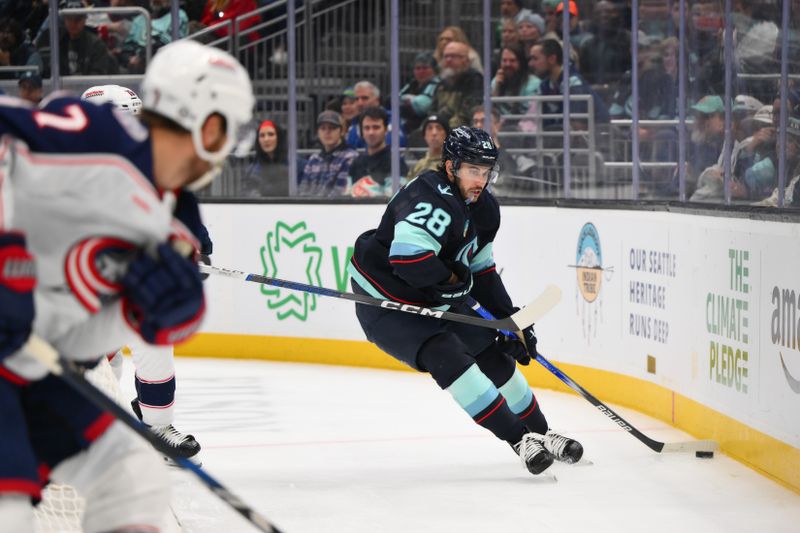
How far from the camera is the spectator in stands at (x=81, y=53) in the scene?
734 centimetres

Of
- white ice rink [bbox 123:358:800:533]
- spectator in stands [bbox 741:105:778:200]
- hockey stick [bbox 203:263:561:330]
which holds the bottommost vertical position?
white ice rink [bbox 123:358:800:533]

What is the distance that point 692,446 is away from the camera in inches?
175

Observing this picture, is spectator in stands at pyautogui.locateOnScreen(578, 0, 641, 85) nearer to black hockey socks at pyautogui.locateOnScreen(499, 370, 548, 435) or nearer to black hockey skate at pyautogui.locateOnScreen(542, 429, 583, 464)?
black hockey socks at pyautogui.locateOnScreen(499, 370, 548, 435)

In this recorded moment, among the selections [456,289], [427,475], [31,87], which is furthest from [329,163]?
[427,475]

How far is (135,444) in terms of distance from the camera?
6.73 feet

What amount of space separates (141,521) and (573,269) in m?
3.92

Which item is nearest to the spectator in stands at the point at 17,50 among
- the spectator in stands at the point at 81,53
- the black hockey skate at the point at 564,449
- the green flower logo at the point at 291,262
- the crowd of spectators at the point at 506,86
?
the crowd of spectators at the point at 506,86

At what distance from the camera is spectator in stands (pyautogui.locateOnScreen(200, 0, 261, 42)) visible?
7.55 m

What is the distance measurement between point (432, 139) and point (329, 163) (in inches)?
23.8

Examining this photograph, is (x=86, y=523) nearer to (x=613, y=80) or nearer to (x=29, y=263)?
(x=29, y=263)

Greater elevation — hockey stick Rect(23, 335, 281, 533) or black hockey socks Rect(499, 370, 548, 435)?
hockey stick Rect(23, 335, 281, 533)

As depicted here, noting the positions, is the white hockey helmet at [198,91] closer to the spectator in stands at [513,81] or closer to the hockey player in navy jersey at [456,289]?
the hockey player in navy jersey at [456,289]

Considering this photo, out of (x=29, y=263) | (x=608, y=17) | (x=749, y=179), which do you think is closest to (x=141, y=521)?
(x=29, y=263)

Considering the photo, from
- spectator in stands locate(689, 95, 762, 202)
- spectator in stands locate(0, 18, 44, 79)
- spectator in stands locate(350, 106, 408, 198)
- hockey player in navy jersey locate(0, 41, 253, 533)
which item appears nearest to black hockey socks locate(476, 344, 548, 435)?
spectator in stands locate(689, 95, 762, 202)
